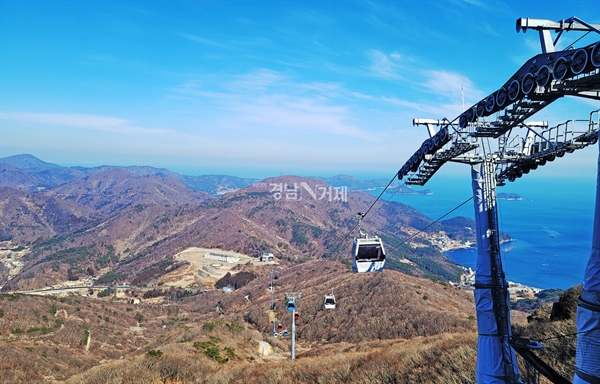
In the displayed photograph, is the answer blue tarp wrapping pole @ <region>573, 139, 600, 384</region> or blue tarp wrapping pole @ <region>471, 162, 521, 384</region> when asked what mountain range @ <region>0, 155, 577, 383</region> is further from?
blue tarp wrapping pole @ <region>573, 139, 600, 384</region>

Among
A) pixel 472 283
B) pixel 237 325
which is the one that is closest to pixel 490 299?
pixel 472 283

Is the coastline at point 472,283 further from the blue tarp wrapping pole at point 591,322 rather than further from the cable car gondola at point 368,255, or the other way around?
the cable car gondola at point 368,255

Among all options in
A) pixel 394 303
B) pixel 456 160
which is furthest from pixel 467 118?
pixel 394 303

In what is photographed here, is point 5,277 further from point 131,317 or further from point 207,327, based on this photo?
point 207,327

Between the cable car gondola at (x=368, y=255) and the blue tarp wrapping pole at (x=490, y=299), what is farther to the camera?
the cable car gondola at (x=368, y=255)

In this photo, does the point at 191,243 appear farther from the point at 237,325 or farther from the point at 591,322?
the point at 591,322

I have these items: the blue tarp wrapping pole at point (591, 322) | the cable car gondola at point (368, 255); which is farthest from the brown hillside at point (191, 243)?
the blue tarp wrapping pole at point (591, 322)
